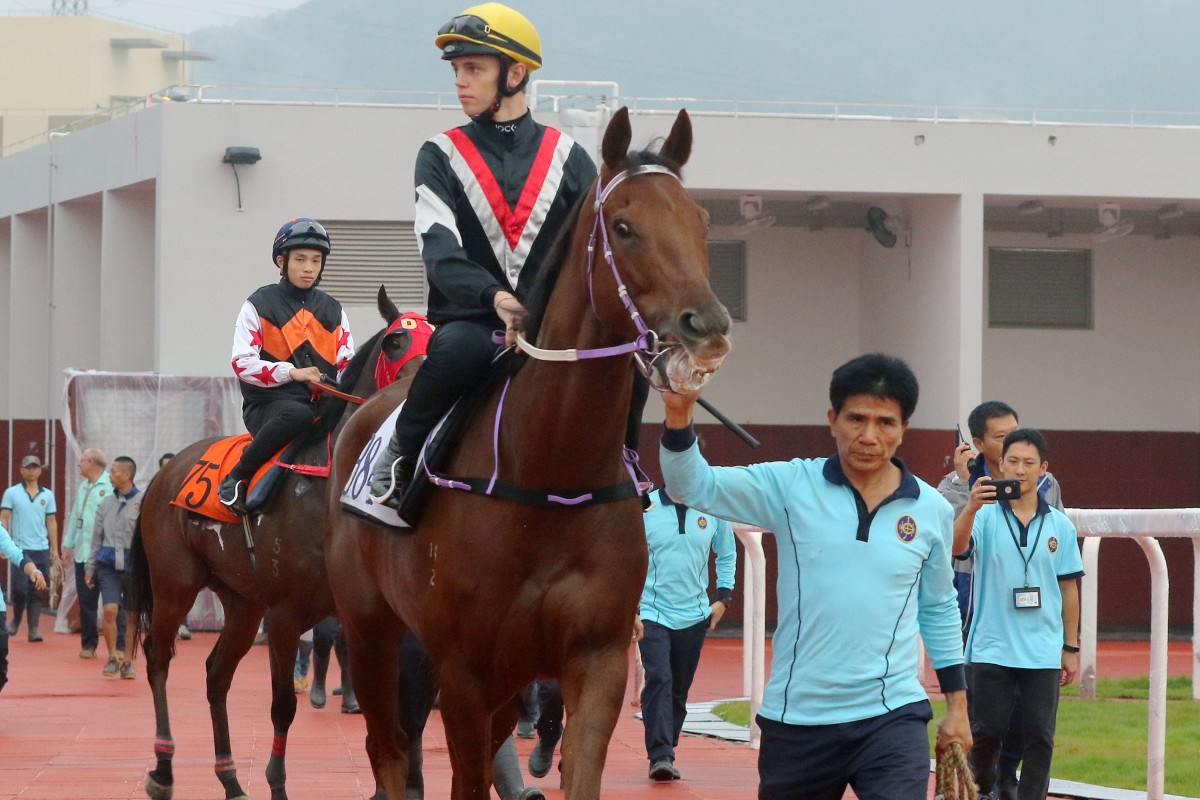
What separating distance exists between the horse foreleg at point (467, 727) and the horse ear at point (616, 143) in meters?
1.60

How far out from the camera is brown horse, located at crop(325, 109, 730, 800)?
15.8ft

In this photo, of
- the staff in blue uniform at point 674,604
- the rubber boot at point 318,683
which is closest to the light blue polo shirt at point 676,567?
the staff in blue uniform at point 674,604

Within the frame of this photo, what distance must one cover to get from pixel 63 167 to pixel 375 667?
18.7 m

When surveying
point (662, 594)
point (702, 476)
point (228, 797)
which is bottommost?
point (228, 797)

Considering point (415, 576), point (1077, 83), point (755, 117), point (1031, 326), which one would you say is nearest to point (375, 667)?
point (415, 576)

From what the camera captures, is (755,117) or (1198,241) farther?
(1198,241)

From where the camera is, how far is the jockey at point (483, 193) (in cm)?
557

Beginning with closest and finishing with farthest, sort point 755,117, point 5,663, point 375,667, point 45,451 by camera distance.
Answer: point 375,667 → point 5,663 → point 755,117 → point 45,451

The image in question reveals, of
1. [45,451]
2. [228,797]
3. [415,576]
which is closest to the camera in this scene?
[415,576]

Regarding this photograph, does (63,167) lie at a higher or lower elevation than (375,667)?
higher

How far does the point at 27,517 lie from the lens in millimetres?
19406

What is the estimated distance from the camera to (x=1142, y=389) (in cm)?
2270

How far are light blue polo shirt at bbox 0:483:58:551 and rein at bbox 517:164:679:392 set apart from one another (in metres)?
15.5

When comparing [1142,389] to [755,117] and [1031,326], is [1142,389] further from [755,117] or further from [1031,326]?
[755,117]
